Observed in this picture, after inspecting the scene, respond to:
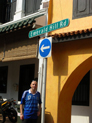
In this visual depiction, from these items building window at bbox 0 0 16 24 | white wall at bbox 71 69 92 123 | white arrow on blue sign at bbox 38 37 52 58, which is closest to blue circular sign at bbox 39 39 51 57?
white arrow on blue sign at bbox 38 37 52 58

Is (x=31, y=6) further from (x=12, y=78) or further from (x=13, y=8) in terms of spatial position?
(x=12, y=78)

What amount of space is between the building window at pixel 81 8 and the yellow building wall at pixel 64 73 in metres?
0.94

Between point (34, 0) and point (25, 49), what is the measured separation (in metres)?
2.28

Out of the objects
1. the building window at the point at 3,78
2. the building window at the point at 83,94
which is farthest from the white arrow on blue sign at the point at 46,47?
the building window at the point at 3,78

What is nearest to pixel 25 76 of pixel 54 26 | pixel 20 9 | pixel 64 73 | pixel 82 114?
pixel 20 9

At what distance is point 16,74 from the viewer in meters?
12.1

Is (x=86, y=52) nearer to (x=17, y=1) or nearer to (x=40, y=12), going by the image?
(x=40, y=12)

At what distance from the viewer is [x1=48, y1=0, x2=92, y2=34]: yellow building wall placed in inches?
273

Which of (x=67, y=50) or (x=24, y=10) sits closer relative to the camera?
(x=67, y=50)

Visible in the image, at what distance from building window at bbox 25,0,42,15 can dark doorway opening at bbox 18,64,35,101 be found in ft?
9.39

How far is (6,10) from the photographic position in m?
11.1

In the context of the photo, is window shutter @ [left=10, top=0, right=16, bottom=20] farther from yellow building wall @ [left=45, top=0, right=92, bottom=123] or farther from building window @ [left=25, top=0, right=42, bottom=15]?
yellow building wall @ [left=45, top=0, right=92, bottom=123]

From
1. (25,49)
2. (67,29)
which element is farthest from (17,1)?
(67,29)

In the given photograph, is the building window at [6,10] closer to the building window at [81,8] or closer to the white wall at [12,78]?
the white wall at [12,78]
